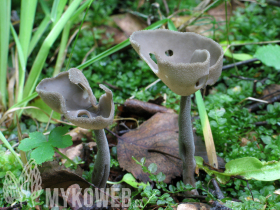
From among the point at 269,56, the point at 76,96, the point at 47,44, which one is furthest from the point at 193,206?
the point at 47,44

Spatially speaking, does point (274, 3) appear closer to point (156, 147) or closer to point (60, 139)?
point (156, 147)

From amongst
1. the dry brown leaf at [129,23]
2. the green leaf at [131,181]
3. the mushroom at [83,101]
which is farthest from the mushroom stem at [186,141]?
the dry brown leaf at [129,23]

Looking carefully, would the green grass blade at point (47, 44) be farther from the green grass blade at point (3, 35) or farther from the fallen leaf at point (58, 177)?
the fallen leaf at point (58, 177)

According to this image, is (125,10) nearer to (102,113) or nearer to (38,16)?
(38,16)

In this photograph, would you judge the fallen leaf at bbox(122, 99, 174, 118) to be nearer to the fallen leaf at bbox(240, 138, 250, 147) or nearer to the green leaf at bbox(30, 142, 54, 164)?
the fallen leaf at bbox(240, 138, 250, 147)

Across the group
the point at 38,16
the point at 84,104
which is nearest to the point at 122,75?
the point at 84,104

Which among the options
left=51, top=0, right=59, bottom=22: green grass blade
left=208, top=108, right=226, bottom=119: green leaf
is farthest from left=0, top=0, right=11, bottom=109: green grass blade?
left=208, top=108, right=226, bottom=119: green leaf
